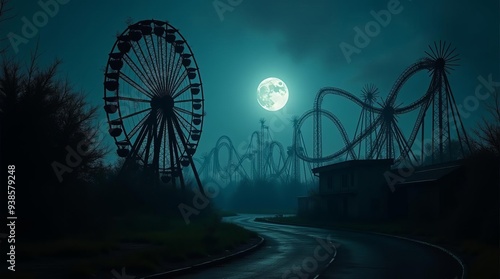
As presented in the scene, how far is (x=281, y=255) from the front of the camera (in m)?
26.0

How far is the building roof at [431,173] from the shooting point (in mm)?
46125

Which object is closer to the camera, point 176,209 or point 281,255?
point 281,255

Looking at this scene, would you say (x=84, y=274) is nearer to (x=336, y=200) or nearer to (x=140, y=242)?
(x=140, y=242)

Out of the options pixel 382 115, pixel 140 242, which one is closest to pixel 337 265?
pixel 140 242

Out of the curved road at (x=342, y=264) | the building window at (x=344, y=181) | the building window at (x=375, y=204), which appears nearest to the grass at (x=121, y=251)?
the curved road at (x=342, y=264)

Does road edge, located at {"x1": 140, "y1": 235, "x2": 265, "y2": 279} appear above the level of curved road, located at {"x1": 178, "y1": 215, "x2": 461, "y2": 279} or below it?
above

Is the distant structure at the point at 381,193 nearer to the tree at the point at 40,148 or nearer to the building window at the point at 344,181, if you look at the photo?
the building window at the point at 344,181

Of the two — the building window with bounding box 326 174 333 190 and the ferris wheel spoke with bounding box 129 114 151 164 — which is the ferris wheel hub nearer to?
the ferris wheel spoke with bounding box 129 114 151 164

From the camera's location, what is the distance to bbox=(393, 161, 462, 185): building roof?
4612 cm

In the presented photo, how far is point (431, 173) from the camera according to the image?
163ft

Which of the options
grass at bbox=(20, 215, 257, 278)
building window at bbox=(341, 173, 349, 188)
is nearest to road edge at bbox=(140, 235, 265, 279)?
grass at bbox=(20, 215, 257, 278)

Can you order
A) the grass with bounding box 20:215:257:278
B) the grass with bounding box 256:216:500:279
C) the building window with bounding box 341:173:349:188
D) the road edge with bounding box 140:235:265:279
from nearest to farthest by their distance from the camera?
the grass with bounding box 256:216:500:279 < the road edge with bounding box 140:235:265:279 < the grass with bounding box 20:215:257:278 < the building window with bounding box 341:173:349:188

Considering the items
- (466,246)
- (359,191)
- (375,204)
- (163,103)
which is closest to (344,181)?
(359,191)

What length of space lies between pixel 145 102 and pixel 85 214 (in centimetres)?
1820
